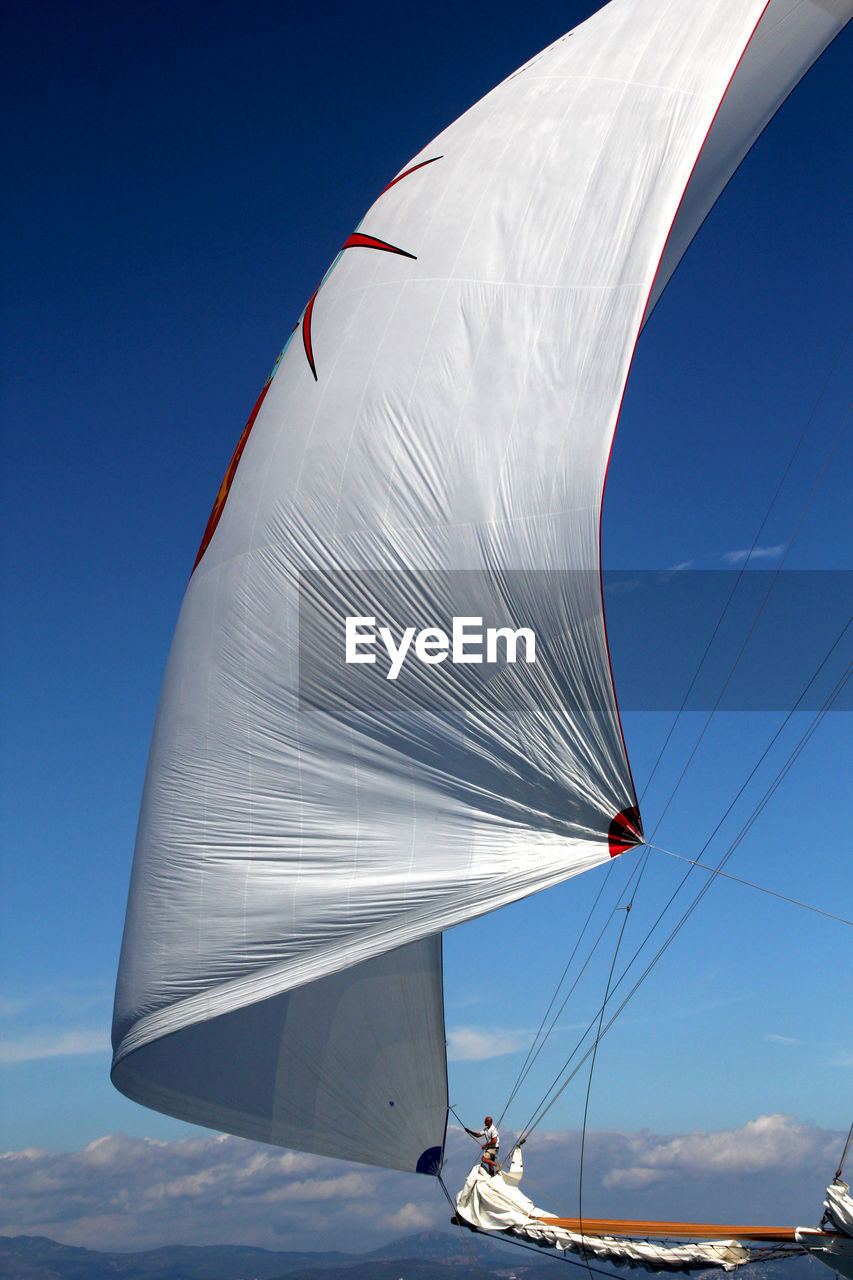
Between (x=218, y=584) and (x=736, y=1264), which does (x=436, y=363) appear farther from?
(x=736, y=1264)

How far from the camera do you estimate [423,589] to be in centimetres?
748

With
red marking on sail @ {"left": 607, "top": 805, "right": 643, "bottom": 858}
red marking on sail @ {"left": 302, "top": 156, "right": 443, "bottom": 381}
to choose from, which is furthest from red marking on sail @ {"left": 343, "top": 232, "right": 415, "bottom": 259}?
red marking on sail @ {"left": 607, "top": 805, "right": 643, "bottom": 858}

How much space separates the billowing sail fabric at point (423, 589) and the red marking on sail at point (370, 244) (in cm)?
8

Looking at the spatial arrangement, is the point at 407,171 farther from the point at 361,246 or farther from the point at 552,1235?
the point at 552,1235

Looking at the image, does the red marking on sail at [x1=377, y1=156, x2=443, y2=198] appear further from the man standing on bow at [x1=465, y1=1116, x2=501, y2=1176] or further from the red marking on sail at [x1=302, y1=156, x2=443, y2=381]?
the man standing on bow at [x1=465, y1=1116, x2=501, y2=1176]

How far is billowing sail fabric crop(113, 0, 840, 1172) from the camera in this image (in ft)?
Result: 23.7

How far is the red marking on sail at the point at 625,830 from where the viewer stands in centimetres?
696

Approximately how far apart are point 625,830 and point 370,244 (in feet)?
18.2

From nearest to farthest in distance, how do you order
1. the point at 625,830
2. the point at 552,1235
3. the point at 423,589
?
the point at 625,830 → the point at 423,589 → the point at 552,1235

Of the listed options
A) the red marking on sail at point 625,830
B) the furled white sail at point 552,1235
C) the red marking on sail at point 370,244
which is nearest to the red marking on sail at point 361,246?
the red marking on sail at point 370,244

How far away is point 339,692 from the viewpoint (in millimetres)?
7648

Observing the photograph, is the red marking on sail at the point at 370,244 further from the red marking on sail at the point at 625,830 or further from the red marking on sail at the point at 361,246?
the red marking on sail at the point at 625,830

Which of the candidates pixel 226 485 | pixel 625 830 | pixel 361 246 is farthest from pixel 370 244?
pixel 625 830

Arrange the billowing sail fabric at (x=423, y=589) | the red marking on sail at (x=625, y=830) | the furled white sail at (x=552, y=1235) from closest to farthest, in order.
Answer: the red marking on sail at (x=625, y=830), the billowing sail fabric at (x=423, y=589), the furled white sail at (x=552, y=1235)
